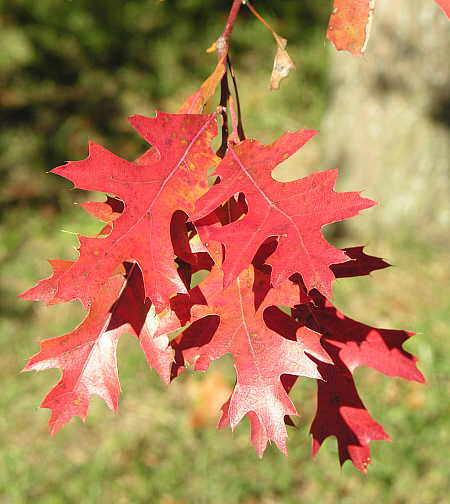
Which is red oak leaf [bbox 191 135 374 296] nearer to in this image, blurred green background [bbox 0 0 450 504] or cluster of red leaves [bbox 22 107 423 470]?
cluster of red leaves [bbox 22 107 423 470]

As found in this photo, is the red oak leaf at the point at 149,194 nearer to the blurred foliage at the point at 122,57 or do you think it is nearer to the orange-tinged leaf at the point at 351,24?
the orange-tinged leaf at the point at 351,24

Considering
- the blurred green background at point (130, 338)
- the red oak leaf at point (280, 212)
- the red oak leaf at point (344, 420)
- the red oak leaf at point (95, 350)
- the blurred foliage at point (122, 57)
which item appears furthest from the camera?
the blurred foliage at point (122, 57)

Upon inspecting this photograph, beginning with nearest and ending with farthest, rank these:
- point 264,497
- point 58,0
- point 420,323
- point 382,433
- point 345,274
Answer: point 345,274 < point 382,433 < point 264,497 < point 420,323 < point 58,0

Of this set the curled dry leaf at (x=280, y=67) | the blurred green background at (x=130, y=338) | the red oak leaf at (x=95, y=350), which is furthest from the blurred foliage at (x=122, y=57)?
the red oak leaf at (x=95, y=350)

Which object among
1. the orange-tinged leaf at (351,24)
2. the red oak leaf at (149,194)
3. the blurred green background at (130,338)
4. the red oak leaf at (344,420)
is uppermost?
the orange-tinged leaf at (351,24)

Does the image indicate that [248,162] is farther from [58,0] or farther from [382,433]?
[58,0]

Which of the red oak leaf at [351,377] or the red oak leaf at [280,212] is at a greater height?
the red oak leaf at [280,212]

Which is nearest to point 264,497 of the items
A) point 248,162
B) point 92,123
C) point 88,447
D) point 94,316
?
point 88,447
